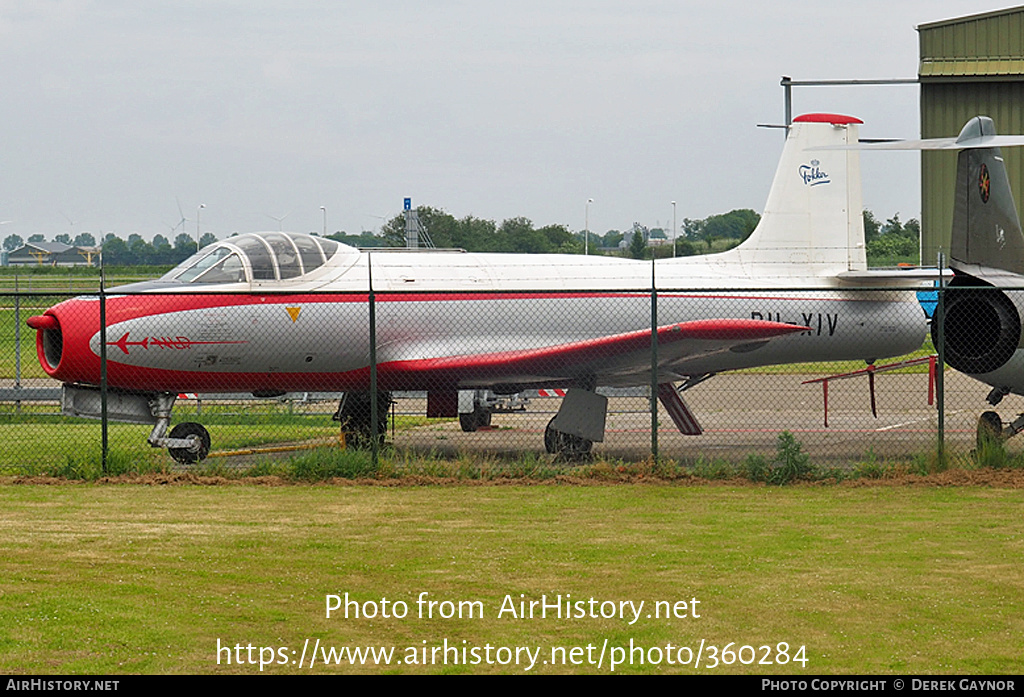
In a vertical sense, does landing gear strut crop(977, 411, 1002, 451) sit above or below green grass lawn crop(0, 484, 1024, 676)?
above

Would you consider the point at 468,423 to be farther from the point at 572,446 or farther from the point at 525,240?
the point at 525,240

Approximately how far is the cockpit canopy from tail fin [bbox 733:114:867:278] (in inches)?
253

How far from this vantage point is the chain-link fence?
14219 mm

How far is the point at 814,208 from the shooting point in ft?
58.5

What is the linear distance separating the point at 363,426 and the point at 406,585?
8.74 m

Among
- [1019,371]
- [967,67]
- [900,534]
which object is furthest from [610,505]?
[967,67]

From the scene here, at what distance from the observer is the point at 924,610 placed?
7.38m

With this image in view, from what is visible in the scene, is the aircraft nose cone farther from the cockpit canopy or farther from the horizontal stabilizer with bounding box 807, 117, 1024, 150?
the horizontal stabilizer with bounding box 807, 117, 1024, 150

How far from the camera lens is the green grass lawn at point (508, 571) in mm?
6625

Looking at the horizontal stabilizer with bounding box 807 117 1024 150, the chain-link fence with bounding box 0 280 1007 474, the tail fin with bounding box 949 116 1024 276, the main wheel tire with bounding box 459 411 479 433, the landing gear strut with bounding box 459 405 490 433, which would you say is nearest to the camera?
the chain-link fence with bounding box 0 280 1007 474

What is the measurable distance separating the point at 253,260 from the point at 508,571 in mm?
7808

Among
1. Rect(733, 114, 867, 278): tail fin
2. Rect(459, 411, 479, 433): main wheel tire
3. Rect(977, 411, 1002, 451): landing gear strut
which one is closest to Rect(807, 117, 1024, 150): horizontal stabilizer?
Rect(733, 114, 867, 278): tail fin

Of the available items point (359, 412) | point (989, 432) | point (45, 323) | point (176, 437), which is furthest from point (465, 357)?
point (989, 432)

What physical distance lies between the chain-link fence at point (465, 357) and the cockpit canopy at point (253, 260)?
369 millimetres
